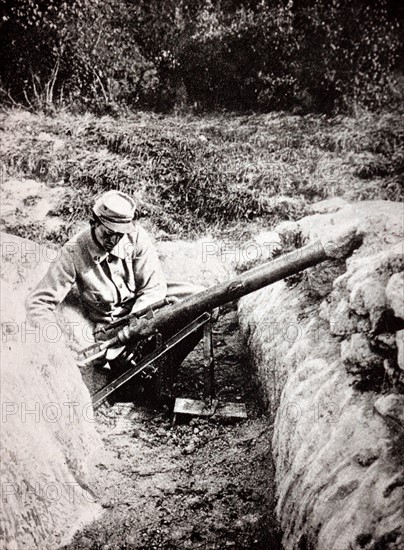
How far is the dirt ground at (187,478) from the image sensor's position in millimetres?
2338

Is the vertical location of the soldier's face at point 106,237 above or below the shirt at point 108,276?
above

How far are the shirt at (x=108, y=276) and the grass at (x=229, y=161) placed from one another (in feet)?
0.76

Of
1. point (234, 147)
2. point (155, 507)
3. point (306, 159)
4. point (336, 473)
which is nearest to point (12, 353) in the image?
point (155, 507)

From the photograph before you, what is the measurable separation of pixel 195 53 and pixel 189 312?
1947 millimetres

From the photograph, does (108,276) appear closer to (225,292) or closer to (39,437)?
(225,292)

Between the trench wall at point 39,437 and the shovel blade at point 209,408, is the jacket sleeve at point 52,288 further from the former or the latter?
the shovel blade at point 209,408

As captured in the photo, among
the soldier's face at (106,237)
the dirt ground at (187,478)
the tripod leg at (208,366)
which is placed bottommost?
the dirt ground at (187,478)

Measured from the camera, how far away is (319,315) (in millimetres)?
2889

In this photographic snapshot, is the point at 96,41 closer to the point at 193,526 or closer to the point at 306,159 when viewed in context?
the point at 306,159

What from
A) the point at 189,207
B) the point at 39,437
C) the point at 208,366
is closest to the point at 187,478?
the point at 208,366

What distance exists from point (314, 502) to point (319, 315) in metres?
1.22

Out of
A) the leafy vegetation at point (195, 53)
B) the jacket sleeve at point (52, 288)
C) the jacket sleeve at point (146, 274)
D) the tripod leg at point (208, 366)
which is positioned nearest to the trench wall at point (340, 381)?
the tripod leg at point (208, 366)

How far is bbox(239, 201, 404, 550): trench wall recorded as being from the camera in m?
1.78

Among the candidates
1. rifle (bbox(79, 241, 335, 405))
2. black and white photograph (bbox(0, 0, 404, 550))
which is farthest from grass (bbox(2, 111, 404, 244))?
rifle (bbox(79, 241, 335, 405))
